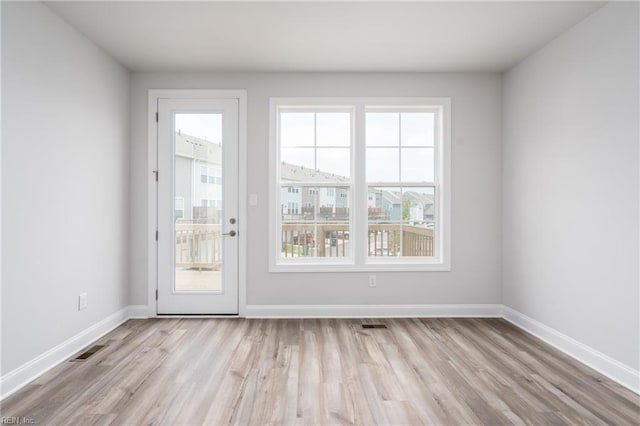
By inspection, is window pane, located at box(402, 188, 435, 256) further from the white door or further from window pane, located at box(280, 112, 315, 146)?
the white door

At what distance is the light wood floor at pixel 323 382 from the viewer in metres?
2.09

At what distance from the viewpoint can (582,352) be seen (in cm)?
287

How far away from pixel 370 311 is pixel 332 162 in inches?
66.2

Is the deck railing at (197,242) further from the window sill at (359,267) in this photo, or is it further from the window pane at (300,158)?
the window pane at (300,158)

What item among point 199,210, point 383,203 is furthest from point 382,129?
point 199,210

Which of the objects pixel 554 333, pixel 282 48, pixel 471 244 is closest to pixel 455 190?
pixel 471 244

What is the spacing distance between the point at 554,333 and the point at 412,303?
132 cm

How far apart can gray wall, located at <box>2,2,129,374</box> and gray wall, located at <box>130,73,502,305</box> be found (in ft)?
0.78

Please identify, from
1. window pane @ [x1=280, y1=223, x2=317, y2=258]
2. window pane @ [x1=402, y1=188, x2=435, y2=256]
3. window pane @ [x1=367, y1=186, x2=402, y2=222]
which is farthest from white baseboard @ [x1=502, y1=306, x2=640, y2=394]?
window pane @ [x1=280, y1=223, x2=317, y2=258]

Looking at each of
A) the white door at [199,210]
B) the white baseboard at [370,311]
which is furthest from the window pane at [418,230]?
the white door at [199,210]

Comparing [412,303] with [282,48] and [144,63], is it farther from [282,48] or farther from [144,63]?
[144,63]

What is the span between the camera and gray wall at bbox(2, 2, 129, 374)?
236 cm

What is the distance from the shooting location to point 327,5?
8.71 ft

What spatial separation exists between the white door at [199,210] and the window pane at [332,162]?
0.92 meters
